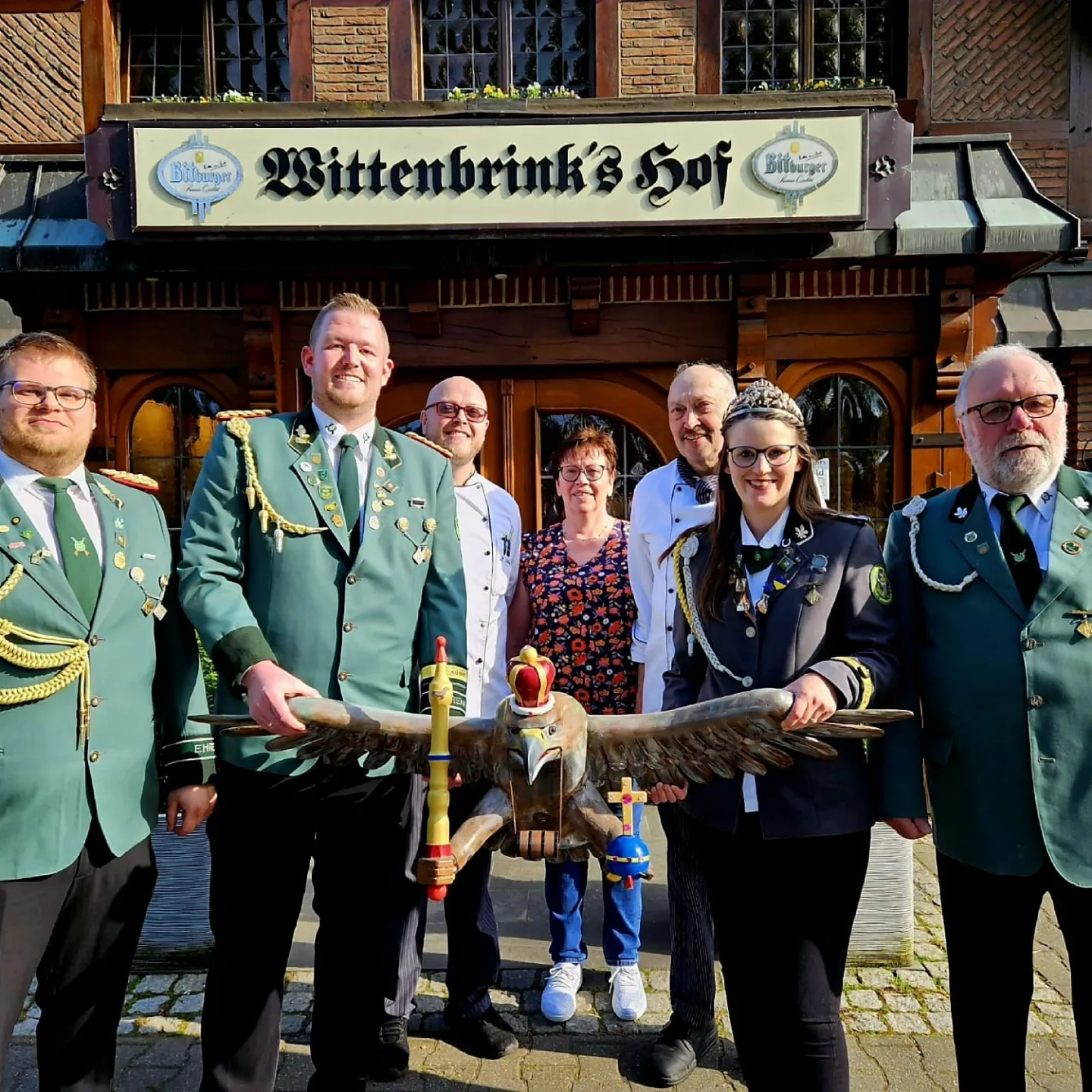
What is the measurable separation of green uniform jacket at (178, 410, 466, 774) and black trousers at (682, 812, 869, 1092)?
958 mm

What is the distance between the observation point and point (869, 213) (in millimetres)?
5547

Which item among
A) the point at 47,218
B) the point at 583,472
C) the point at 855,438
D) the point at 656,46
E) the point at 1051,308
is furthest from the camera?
the point at 656,46

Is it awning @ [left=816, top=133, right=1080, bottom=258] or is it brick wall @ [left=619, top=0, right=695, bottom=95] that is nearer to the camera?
awning @ [left=816, top=133, right=1080, bottom=258]

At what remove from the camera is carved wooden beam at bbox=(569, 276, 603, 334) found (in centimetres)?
617

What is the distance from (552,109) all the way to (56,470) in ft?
14.7

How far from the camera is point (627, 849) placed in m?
1.98

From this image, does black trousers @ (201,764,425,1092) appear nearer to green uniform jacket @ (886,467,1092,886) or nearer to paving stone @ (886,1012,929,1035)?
green uniform jacket @ (886,467,1092,886)

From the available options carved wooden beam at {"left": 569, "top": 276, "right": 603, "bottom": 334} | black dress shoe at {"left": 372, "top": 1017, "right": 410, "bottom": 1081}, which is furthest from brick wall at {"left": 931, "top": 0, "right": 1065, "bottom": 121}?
black dress shoe at {"left": 372, "top": 1017, "right": 410, "bottom": 1081}

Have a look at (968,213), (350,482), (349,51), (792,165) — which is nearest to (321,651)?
(350,482)

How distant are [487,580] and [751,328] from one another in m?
3.80

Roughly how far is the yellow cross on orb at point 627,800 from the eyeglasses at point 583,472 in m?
1.55

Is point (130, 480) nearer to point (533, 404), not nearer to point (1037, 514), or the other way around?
point (1037, 514)

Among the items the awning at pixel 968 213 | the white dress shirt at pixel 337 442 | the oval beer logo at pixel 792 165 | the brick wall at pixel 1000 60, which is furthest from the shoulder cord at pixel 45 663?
the brick wall at pixel 1000 60

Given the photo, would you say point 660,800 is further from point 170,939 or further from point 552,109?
point 552,109
